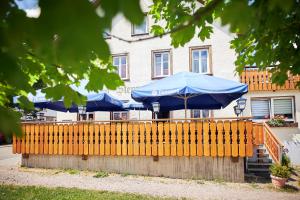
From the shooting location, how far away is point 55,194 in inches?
317

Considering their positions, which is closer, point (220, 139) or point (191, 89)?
point (191, 89)

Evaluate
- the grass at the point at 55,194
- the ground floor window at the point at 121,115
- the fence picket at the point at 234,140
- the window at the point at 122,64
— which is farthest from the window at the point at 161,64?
the grass at the point at 55,194

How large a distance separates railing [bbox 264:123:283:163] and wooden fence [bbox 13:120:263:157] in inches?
68.8

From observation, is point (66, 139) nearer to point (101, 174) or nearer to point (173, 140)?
point (101, 174)

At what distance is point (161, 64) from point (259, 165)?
9.49 meters

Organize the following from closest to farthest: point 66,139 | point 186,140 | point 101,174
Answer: point 186,140 → point 101,174 → point 66,139

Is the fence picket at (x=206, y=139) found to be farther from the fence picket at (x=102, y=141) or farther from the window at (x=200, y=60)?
the window at (x=200, y=60)

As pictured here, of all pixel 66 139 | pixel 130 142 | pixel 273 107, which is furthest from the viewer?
pixel 273 107

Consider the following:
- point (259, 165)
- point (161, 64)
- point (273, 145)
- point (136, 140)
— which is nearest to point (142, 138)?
point (136, 140)

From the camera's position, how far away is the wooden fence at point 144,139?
10016 millimetres

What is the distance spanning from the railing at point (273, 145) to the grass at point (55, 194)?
5.84 m

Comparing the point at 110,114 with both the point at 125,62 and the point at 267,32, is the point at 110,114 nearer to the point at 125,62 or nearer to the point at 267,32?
the point at 125,62

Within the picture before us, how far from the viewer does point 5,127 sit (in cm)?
154

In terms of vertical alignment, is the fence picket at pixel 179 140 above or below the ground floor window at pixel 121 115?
below
